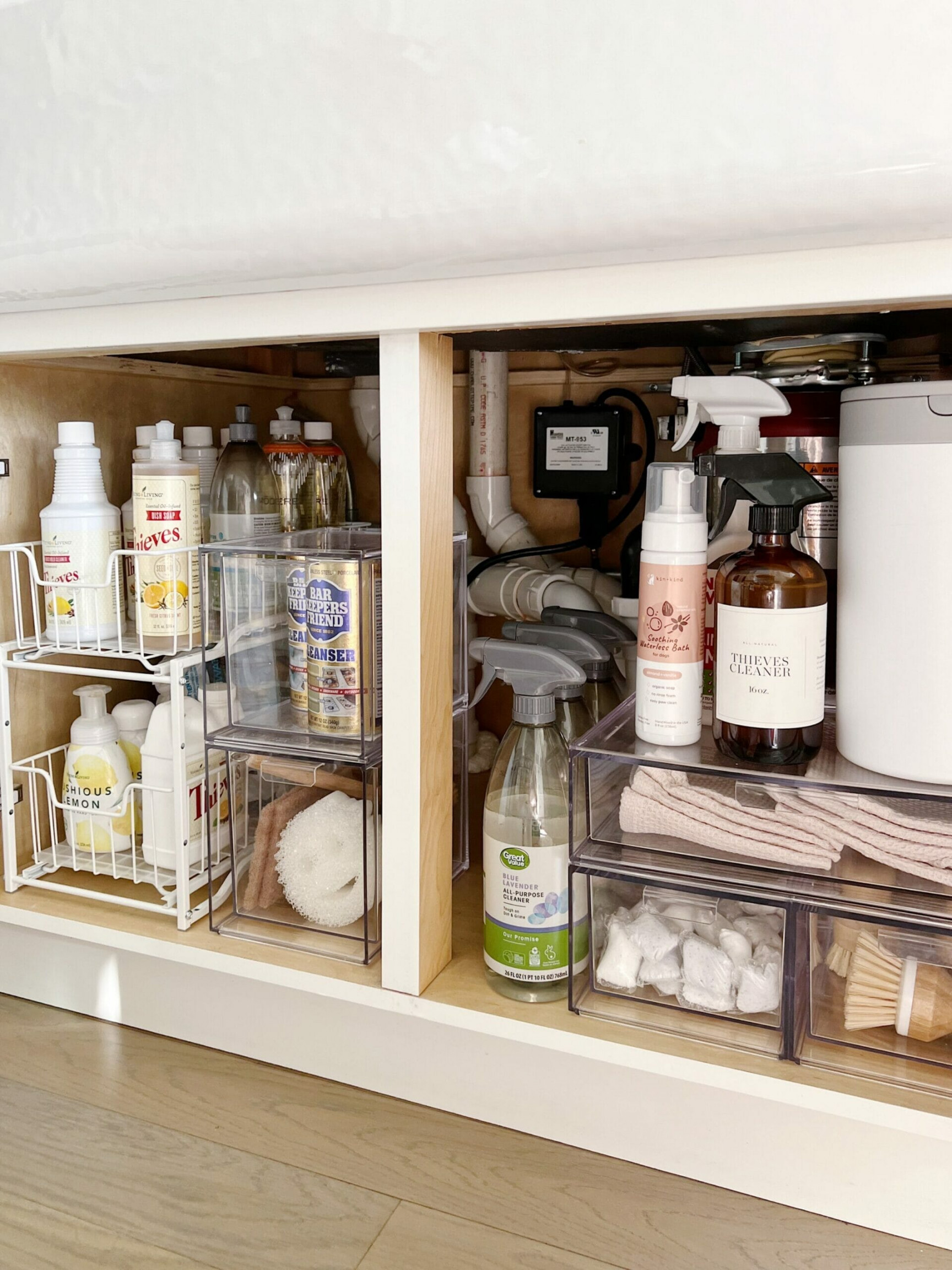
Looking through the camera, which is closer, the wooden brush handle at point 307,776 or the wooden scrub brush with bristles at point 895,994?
the wooden scrub brush with bristles at point 895,994

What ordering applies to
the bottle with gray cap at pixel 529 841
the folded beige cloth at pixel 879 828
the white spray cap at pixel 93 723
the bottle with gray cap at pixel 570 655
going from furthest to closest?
the white spray cap at pixel 93 723
the bottle with gray cap at pixel 570 655
the bottle with gray cap at pixel 529 841
the folded beige cloth at pixel 879 828

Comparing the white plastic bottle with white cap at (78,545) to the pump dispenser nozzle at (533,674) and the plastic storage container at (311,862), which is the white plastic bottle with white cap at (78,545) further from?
the pump dispenser nozzle at (533,674)

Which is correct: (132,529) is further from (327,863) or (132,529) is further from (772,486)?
(772,486)

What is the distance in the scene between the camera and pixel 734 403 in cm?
73

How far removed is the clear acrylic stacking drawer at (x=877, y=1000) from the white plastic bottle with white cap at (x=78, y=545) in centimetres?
66

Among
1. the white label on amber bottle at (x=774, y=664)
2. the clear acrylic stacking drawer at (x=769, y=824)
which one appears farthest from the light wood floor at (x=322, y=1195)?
the white label on amber bottle at (x=774, y=664)

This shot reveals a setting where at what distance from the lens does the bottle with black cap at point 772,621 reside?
0.69m

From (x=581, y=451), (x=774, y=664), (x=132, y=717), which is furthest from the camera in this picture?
(x=581, y=451)

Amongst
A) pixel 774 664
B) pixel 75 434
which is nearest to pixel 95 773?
pixel 75 434

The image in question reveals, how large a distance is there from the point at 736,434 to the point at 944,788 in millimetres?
281

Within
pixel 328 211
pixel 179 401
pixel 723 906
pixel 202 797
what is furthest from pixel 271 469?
pixel 723 906

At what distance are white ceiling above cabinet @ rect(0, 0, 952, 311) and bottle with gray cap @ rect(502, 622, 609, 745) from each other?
0.37m

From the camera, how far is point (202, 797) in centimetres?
96

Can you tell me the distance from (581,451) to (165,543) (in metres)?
0.46
